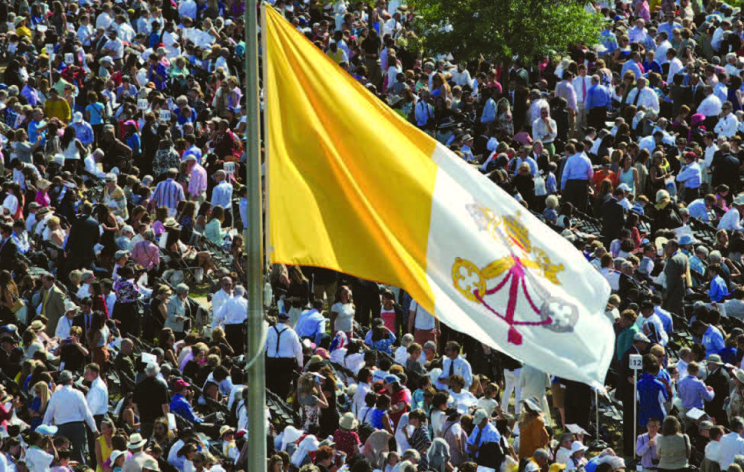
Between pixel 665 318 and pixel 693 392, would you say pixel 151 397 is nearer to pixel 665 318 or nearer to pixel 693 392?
pixel 693 392

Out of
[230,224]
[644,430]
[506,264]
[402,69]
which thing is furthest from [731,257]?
[506,264]

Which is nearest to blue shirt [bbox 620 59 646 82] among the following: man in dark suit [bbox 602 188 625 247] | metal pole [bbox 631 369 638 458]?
man in dark suit [bbox 602 188 625 247]

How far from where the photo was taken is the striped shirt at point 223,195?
2528 centimetres

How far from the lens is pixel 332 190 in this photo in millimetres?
9766

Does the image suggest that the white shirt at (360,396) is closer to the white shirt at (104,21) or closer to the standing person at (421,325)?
the standing person at (421,325)

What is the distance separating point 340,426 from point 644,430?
13.0 ft

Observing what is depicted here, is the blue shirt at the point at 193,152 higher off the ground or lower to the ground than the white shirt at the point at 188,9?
lower

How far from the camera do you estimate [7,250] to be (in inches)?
915

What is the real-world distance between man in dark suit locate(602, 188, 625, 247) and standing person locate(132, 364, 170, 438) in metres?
8.46

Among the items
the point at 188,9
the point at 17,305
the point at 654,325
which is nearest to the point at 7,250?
the point at 17,305

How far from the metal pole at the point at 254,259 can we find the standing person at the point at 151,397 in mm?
9296

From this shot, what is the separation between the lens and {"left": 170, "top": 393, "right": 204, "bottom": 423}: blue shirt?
18906 millimetres

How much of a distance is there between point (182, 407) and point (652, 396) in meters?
5.44

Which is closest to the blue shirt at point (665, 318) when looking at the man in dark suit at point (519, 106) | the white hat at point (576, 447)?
the white hat at point (576, 447)
